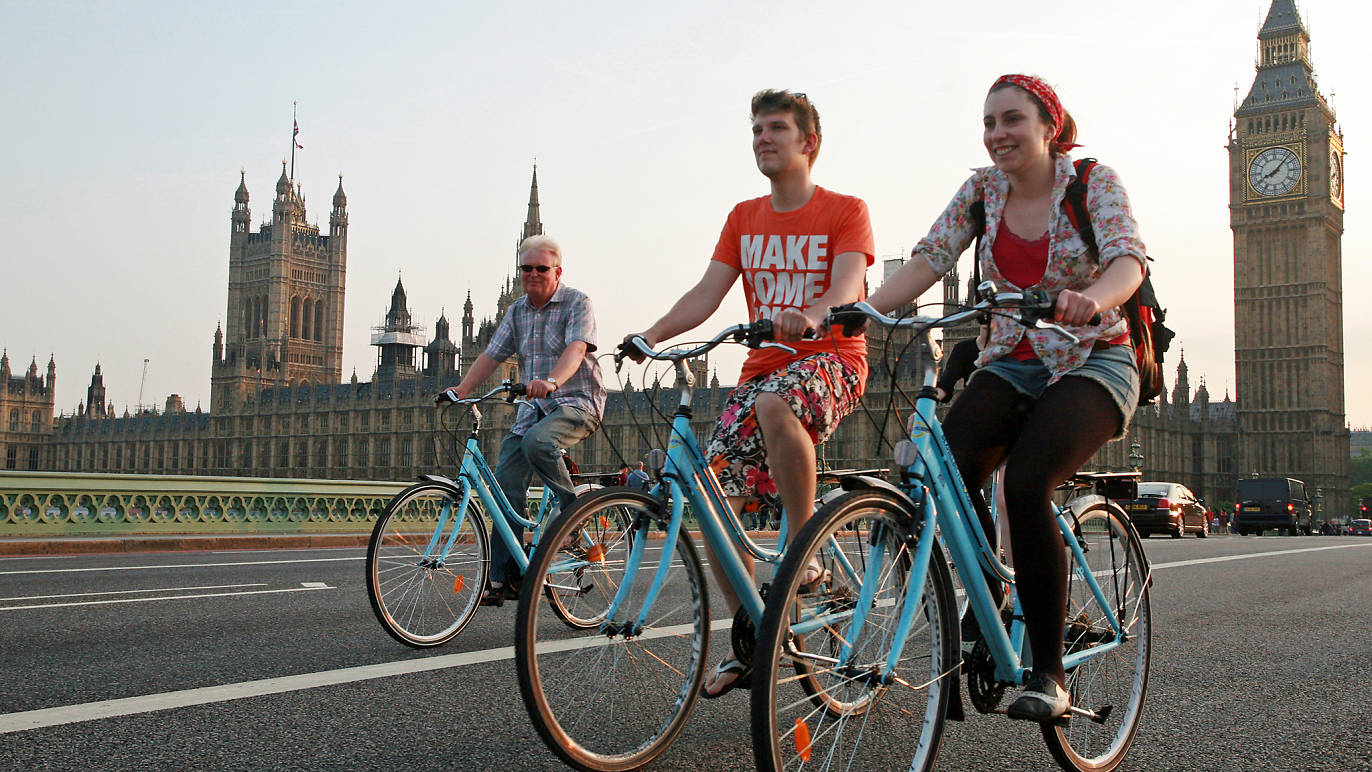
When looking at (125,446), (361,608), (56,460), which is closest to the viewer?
(361,608)

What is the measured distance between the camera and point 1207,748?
3.09 metres

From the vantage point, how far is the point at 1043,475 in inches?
104

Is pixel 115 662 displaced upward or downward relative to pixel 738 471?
downward

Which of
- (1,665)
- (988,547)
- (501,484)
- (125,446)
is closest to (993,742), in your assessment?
(988,547)

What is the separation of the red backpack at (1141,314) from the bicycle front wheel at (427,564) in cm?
257

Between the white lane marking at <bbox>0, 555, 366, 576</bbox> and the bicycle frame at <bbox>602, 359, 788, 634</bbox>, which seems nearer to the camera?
the bicycle frame at <bbox>602, 359, 788, 634</bbox>

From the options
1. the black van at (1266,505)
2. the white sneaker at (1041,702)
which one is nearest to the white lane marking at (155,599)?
the white sneaker at (1041,702)

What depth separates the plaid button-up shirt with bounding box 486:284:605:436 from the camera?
17.0 ft

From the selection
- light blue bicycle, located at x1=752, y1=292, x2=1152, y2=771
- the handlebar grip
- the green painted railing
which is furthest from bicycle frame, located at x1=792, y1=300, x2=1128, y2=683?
the green painted railing

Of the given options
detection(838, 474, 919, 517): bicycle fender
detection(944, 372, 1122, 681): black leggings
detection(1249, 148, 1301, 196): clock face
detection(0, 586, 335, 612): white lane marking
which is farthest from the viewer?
detection(1249, 148, 1301, 196): clock face

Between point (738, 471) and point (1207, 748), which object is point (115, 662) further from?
point (1207, 748)

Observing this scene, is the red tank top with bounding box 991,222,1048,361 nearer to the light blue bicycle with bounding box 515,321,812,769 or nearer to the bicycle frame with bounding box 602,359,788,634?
the light blue bicycle with bounding box 515,321,812,769

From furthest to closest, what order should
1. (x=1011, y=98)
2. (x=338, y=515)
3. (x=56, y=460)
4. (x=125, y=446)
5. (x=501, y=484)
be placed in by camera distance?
(x=56, y=460)
(x=125, y=446)
(x=338, y=515)
(x=501, y=484)
(x=1011, y=98)

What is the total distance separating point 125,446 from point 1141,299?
10143cm
